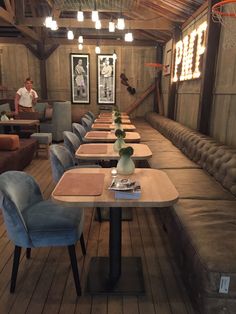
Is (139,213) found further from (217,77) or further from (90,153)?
(217,77)

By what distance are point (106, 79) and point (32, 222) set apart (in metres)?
7.69

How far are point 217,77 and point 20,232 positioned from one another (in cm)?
330

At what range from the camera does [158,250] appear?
2.50 m

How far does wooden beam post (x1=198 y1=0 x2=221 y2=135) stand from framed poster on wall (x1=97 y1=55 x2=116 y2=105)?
17.4 ft

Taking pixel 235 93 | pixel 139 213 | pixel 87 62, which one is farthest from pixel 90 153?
pixel 87 62

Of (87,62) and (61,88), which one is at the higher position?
(87,62)

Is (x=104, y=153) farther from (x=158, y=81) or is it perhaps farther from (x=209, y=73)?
(x=158, y=81)

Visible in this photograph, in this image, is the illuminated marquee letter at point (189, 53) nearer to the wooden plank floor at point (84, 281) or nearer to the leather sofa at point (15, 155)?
the wooden plank floor at point (84, 281)

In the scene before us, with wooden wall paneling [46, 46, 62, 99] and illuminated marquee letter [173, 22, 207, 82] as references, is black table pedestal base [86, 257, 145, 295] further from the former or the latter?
wooden wall paneling [46, 46, 62, 99]

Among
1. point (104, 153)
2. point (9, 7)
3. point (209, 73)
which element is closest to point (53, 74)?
point (9, 7)

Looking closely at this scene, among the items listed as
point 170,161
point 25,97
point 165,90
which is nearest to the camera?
point 170,161

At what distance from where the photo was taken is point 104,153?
2803mm

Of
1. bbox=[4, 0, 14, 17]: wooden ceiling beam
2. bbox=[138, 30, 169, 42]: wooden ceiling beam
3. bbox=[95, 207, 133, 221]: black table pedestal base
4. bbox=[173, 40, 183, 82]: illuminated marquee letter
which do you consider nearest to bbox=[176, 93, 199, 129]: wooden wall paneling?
bbox=[173, 40, 183, 82]: illuminated marquee letter

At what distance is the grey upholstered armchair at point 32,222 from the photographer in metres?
1.75
